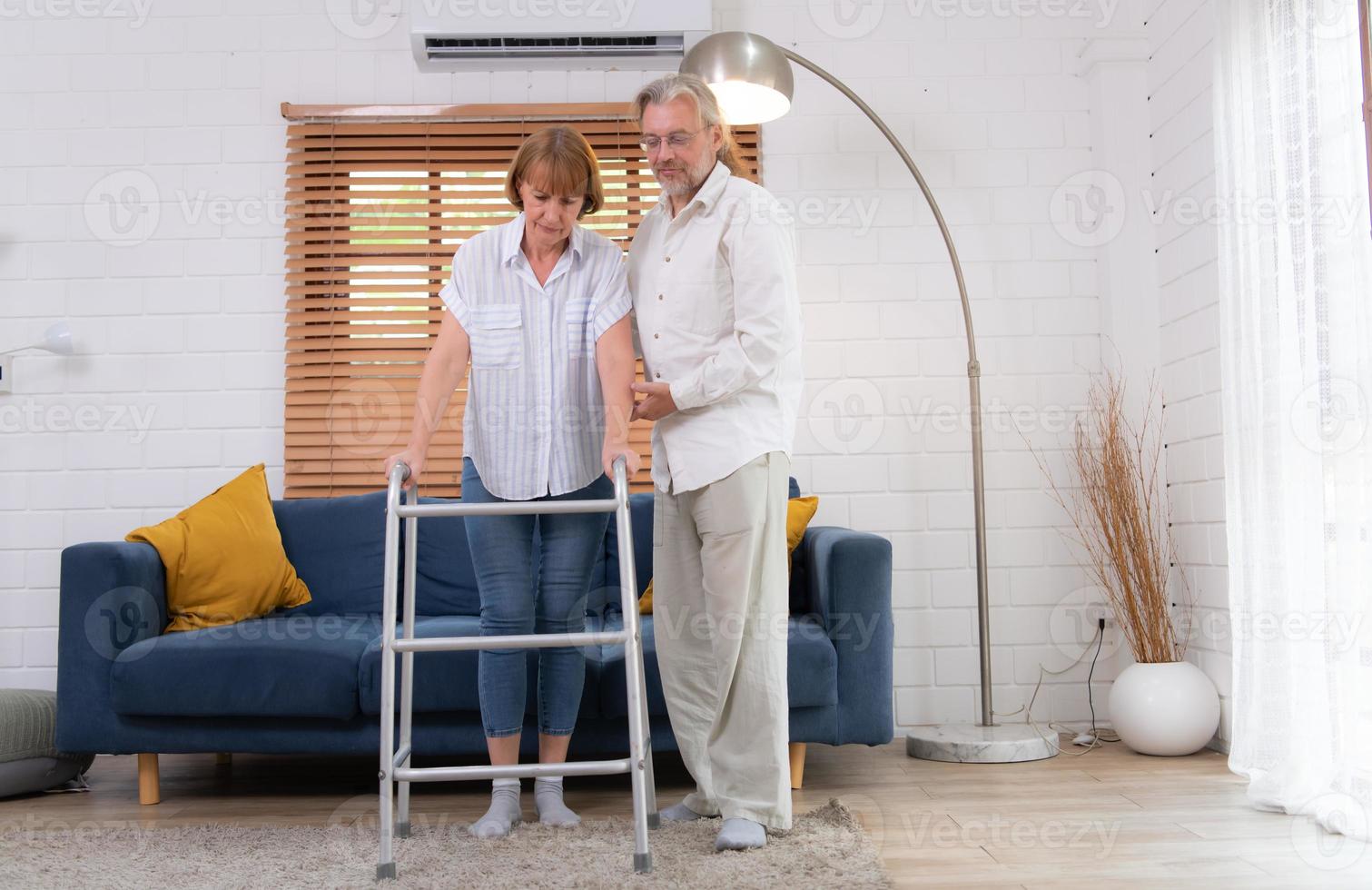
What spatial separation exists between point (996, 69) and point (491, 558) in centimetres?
262

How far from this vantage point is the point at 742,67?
2992mm

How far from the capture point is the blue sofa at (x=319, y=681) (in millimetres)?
2652

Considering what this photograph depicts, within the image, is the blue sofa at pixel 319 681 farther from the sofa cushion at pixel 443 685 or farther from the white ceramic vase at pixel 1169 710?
the white ceramic vase at pixel 1169 710

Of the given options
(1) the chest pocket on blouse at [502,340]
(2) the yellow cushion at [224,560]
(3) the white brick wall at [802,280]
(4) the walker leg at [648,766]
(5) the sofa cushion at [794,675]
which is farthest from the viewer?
(3) the white brick wall at [802,280]

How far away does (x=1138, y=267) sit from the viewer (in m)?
3.64

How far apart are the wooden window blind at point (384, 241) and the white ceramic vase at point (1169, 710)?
5.32 ft

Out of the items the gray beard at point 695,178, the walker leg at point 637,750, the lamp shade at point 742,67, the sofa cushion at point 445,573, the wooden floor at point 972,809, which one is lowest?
the wooden floor at point 972,809

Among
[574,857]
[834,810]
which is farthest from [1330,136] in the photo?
[574,857]

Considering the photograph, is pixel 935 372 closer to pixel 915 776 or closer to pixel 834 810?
pixel 915 776

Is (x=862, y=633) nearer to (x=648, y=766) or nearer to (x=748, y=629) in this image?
(x=748, y=629)

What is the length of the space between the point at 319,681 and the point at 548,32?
7.00 feet

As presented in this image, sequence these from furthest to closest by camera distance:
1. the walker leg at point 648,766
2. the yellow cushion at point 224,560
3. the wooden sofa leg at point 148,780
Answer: the yellow cushion at point 224,560 < the wooden sofa leg at point 148,780 < the walker leg at point 648,766

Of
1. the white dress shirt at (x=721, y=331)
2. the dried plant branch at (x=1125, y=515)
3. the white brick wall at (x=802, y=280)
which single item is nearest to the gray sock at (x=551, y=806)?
the white dress shirt at (x=721, y=331)

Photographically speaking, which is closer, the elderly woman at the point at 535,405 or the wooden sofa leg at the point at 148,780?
the elderly woman at the point at 535,405
